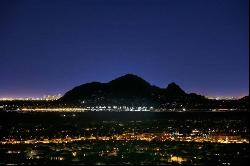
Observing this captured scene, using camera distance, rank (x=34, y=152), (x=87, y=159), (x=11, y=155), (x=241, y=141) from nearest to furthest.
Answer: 1. (x=87, y=159)
2. (x=11, y=155)
3. (x=34, y=152)
4. (x=241, y=141)

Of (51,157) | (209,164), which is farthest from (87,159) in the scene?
(209,164)

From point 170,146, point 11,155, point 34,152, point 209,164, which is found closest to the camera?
point 209,164

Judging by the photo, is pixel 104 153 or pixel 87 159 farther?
pixel 104 153

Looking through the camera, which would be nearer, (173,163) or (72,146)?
(173,163)

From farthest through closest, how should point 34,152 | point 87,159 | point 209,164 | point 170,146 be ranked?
point 170,146 < point 34,152 < point 87,159 < point 209,164

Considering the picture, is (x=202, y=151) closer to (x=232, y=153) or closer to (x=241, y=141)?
(x=232, y=153)

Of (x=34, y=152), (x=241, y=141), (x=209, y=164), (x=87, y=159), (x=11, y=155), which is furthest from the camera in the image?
(x=241, y=141)

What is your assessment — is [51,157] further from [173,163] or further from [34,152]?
[173,163]

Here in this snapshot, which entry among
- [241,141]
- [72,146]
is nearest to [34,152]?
[72,146]
